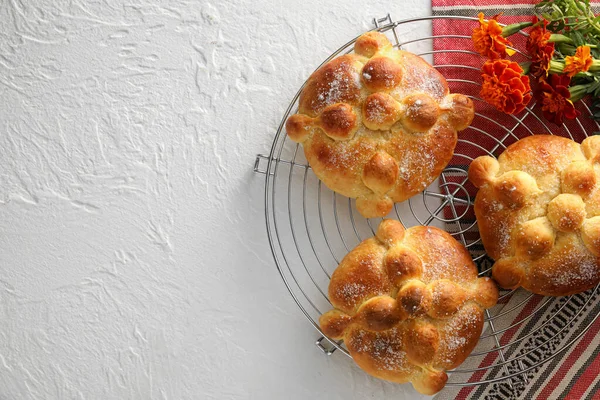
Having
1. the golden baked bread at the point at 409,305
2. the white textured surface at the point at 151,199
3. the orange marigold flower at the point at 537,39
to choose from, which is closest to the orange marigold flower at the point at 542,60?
the orange marigold flower at the point at 537,39

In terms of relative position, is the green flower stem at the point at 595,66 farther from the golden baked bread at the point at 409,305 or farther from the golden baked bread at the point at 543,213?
the golden baked bread at the point at 409,305

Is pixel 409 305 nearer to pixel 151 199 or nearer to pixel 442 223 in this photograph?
pixel 442 223

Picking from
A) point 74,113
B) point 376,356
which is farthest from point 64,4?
point 376,356

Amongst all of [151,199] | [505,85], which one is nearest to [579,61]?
[505,85]

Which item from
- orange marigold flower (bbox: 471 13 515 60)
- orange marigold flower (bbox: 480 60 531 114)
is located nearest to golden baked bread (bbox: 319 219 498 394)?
orange marigold flower (bbox: 480 60 531 114)

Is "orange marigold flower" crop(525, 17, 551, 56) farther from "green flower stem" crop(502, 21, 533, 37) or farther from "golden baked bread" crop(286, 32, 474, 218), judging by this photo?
"golden baked bread" crop(286, 32, 474, 218)

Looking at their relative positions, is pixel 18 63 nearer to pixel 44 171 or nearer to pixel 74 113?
pixel 74 113

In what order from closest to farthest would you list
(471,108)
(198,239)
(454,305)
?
(454,305) → (471,108) → (198,239)
